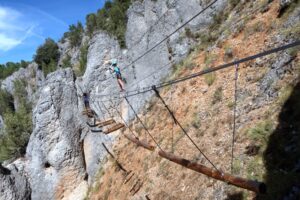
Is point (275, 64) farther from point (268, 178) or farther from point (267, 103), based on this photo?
point (268, 178)

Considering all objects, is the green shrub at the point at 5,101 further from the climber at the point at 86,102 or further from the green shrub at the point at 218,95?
the green shrub at the point at 218,95

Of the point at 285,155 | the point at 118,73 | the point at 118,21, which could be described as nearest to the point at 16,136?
the point at 118,73

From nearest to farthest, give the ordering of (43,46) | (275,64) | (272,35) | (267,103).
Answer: (267,103) < (275,64) < (272,35) < (43,46)

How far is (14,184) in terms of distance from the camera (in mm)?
22828

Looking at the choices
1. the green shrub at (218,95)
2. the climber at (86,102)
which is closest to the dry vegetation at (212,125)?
the green shrub at (218,95)

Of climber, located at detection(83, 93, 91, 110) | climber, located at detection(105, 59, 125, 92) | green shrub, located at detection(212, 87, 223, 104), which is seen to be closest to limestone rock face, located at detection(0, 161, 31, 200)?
climber, located at detection(83, 93, 91, 110)

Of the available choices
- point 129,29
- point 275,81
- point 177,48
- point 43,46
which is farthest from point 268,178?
point 43,46

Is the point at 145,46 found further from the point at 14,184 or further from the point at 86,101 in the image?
the point at 14,184

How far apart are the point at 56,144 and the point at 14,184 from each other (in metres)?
4.62

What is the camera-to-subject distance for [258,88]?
1003cm

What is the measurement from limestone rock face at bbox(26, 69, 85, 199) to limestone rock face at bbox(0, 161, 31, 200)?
57cm

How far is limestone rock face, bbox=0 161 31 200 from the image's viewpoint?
22.2 meters

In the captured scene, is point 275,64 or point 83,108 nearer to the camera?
point 275,64

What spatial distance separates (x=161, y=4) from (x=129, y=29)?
3635mm
